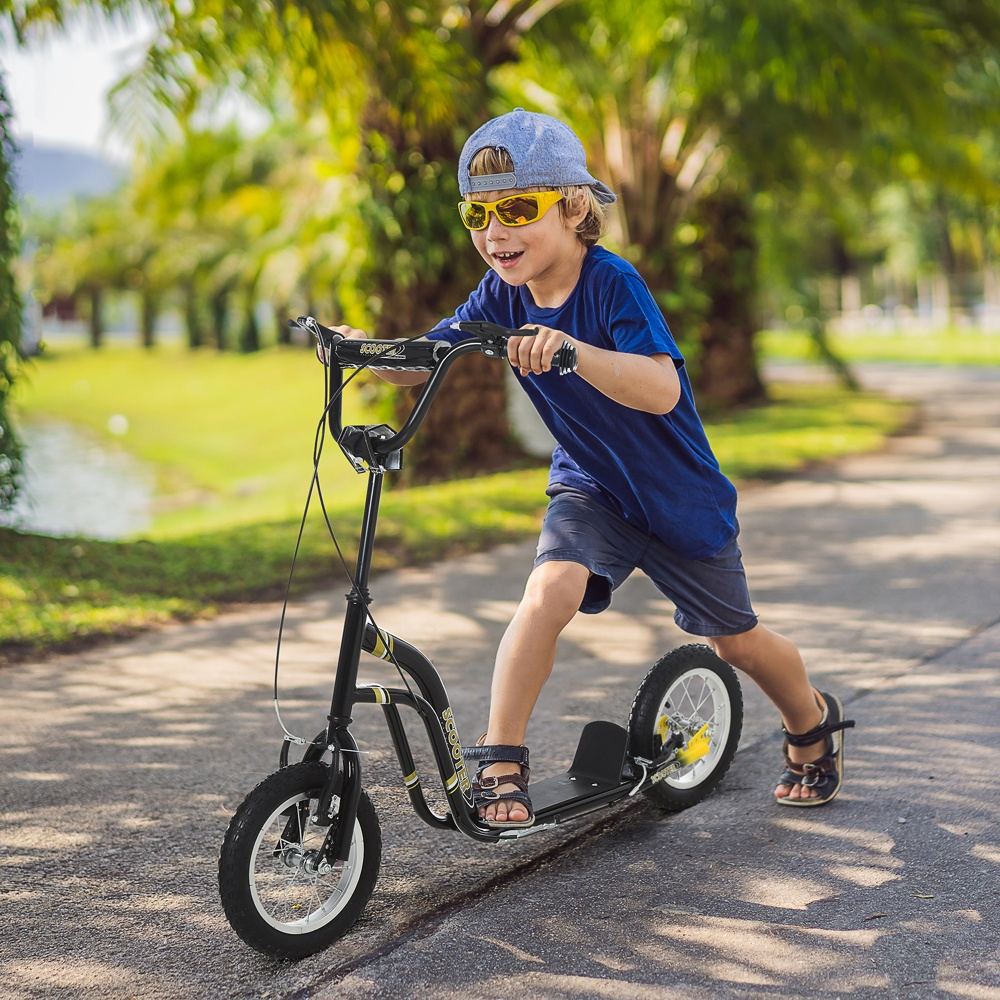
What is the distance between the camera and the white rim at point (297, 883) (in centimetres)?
285

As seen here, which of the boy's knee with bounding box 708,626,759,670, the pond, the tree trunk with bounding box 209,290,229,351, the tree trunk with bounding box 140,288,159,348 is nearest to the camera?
the boy's knee with bounding box 708,626,759,670

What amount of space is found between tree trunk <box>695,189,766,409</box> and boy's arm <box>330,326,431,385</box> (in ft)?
43.2

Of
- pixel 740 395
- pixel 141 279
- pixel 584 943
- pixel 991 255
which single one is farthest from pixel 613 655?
pixel 141 279

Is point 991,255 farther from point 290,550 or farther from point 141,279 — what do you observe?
point 290,550

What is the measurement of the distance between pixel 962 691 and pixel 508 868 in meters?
2.09

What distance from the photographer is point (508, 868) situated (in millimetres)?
3381

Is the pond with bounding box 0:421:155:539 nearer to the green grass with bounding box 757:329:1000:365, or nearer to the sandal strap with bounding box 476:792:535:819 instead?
the sandal strap with bounding box 476:792:535:819

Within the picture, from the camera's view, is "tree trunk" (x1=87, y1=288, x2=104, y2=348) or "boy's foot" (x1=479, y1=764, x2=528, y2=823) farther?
"tree trunk" (x1=87, y1=288, x2=104, y2=348)

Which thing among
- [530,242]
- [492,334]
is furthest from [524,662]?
[530,242]

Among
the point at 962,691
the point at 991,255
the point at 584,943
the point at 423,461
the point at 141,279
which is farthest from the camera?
the point at 141,279

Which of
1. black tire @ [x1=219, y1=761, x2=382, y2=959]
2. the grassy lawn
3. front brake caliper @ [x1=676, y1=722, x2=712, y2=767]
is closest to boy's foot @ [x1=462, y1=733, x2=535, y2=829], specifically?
black tire @ [x1=219, y1=761, x2=382, y2=959]

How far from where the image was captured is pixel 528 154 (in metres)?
3.09

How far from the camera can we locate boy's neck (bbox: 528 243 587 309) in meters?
3.21

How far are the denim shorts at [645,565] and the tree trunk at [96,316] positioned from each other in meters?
54.6
